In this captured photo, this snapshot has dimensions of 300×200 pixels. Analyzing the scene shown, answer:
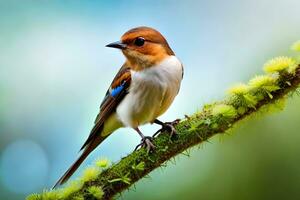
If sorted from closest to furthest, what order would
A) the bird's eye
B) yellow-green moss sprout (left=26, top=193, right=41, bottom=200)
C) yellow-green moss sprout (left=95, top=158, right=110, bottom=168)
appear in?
1. yellow-green moss sprout (left=26, top=193, right=41, bottom=200)
2. yellow-green moss sprout (left=95, top=158, right=110, bottom=168)
3. the bird's eye

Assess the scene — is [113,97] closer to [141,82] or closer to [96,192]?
[141,82]

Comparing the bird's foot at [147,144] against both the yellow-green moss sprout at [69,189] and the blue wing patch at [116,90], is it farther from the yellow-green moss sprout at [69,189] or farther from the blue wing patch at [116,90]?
the blue wing patch at [116,90]

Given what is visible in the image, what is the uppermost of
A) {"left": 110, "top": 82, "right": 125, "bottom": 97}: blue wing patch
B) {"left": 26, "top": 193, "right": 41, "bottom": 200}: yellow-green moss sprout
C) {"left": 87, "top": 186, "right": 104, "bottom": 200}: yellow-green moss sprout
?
{"left": 110, "top": 82, "right": 125, "bottom": 97}: blue wing patch

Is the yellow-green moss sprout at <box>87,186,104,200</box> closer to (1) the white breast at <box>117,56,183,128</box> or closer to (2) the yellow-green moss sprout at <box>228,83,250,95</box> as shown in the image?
(2) the yellow-green moss sprout at <box>228,83,250,95</box>

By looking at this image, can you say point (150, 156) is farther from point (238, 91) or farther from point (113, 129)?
point (113, 129)

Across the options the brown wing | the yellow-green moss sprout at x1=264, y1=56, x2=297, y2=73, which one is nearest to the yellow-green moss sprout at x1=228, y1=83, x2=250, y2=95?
the yellow-green moss sprout at x1=264, y1=56, x2=297, y2=73

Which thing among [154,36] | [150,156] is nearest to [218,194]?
[154,36]
